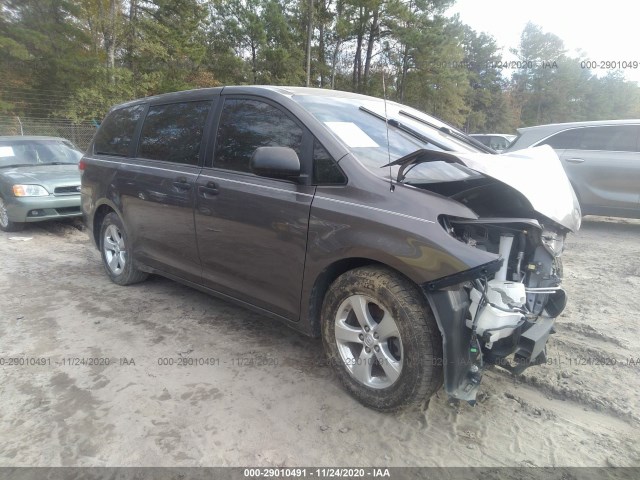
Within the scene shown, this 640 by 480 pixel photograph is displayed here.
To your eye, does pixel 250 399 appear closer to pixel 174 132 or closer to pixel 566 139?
pixel 174 132

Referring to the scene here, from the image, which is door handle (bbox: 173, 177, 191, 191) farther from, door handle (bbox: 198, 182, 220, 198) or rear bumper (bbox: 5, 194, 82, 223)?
rear bumper (bbox: 5, 194, 82, 223)

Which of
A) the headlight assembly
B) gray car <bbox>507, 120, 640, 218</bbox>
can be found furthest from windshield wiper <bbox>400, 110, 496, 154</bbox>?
the headlight assembly

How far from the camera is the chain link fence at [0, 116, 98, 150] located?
52.5 ft

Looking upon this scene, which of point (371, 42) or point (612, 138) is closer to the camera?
point (612, 138)

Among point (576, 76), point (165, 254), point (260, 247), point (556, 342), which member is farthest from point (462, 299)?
point (576, 76)

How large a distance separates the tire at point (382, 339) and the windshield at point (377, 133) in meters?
0.65

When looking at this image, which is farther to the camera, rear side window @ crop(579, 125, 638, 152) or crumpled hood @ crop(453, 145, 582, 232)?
rear side window @ crop(579, 125, 638, 152)

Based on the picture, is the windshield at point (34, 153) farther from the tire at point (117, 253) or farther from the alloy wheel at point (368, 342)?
the alloy wheel at point (368, 342)

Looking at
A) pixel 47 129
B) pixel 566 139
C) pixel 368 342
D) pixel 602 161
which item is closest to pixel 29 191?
pixel 368 342

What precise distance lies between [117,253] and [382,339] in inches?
129

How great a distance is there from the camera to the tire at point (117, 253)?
425cm

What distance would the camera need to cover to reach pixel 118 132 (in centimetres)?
437

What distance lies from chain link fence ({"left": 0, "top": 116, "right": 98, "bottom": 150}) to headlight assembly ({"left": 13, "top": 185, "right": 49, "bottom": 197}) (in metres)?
10.4

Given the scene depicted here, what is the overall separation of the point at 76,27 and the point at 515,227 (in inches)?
987
